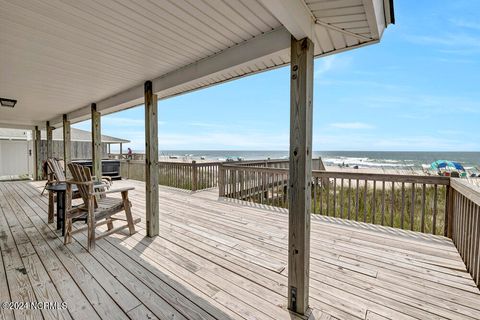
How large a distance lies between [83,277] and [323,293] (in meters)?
2.26

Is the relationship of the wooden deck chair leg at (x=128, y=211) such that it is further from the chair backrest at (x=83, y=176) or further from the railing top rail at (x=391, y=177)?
the railing top rail at (x=391, y=177)

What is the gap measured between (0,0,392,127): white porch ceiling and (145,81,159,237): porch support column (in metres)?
0.22

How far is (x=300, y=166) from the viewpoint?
5.36 feet

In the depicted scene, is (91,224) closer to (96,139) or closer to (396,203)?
(96,139)

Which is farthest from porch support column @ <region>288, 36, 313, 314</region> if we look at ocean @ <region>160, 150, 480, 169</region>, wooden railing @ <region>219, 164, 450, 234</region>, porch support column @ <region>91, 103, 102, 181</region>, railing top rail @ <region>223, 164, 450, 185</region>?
ocean @ <region>160, 150, 480, 169</region>

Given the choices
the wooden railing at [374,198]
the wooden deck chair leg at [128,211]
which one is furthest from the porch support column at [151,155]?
the wooden railing at [374,198]

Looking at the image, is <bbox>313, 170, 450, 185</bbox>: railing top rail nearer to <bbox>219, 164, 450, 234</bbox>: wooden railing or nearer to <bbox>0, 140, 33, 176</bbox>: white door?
<bbox>219, 164, 450, 234</bbox>: wooden railing

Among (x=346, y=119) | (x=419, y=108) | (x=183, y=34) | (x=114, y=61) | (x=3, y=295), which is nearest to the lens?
(x=3, y=295)

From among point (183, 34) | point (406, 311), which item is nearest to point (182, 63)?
point (183, 34)

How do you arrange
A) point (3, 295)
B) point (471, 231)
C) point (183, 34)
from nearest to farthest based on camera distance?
point (3, 295)
point (183, 34)
point (471, 231)

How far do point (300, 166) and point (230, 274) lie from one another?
1.34m

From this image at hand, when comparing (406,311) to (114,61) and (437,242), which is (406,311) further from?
(114,61)

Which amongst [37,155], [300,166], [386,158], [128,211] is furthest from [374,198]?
[386,158]

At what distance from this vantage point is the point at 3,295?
1.81 metres
